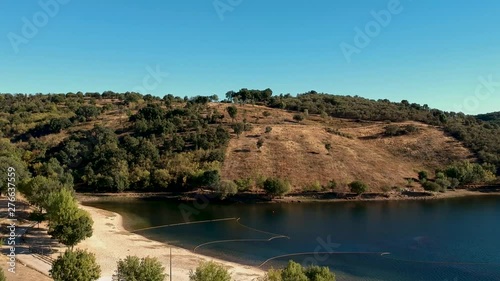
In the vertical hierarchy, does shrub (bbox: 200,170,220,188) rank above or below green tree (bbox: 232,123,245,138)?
below

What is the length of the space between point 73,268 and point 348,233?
43.2 meters

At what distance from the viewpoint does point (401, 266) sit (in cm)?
5078

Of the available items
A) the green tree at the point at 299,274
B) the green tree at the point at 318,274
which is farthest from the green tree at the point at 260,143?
the green tree at the point at 318,274

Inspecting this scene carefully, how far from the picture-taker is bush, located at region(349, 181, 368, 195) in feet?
302

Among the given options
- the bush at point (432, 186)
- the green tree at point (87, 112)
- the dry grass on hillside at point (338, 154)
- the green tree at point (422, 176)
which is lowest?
the bush at point (432, 186)

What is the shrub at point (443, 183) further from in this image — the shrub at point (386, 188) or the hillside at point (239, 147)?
the shrub at point (386, 188)

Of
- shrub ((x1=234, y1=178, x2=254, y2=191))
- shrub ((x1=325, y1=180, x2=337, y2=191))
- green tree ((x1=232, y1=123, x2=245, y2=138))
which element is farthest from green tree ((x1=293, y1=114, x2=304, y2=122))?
shrub ((x1=234, y1=178, x2=254, y2=191))

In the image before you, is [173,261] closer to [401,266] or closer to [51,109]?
[401,266]

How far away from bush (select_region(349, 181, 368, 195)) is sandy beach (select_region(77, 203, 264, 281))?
5026cm

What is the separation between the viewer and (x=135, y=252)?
5209cm

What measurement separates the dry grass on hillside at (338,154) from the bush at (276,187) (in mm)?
7139

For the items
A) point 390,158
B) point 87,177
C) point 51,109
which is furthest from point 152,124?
point 390,158

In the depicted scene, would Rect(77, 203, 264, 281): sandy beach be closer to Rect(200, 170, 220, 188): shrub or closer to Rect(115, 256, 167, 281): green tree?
Rect(115, 256, 167, 281): green tree

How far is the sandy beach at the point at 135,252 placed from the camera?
1783 inches
